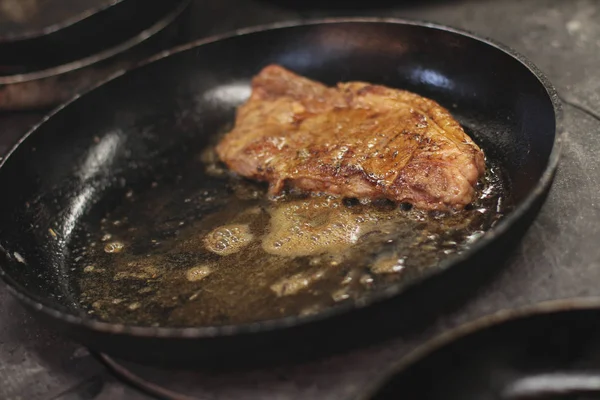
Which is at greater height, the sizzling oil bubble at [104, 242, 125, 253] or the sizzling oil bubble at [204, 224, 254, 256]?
the sizzling oil bubble at [204, 224, 254, 256]

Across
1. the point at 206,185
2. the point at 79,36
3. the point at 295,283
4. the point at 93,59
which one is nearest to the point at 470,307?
the point at 295,283

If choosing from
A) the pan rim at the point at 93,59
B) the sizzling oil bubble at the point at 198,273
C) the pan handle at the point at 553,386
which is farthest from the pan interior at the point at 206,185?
the pan handle at the point at 553,386

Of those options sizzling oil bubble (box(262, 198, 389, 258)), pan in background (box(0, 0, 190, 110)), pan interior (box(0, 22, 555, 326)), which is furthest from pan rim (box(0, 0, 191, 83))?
sizzling oil bubble (box(262, 198, 389, 258))

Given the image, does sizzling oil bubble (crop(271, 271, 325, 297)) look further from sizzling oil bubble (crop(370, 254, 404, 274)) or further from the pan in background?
the pan in background

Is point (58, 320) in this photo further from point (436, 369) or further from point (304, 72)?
point (304, 72)

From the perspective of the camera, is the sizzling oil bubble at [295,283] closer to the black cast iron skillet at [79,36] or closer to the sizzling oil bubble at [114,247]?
the sizzling oil bubble at [114,247]

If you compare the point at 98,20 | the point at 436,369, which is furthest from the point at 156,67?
the point at 436,369
